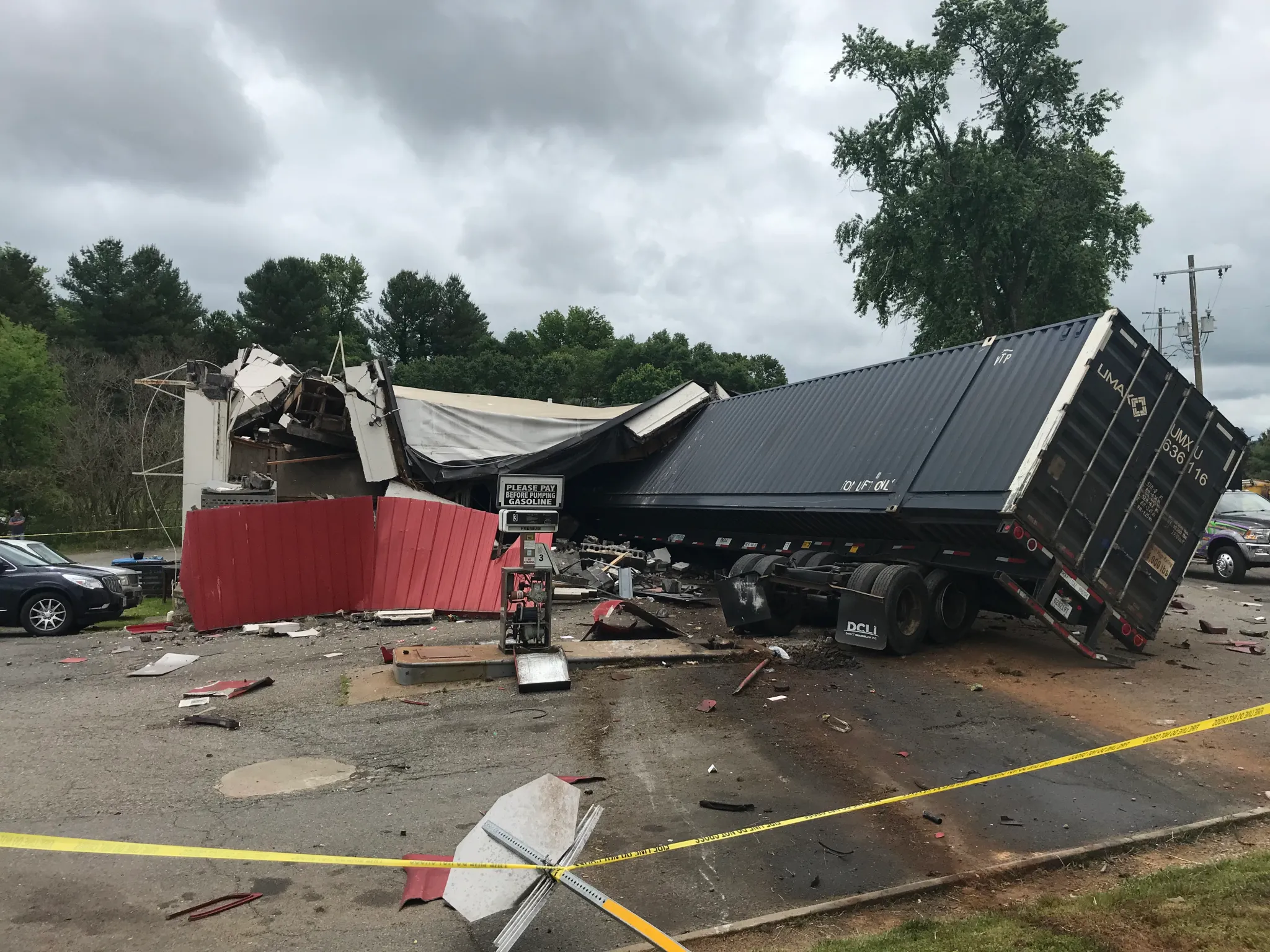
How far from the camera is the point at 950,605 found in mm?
10289

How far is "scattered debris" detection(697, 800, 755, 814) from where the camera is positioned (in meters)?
5.20

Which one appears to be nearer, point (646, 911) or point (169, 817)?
point (646, 911)

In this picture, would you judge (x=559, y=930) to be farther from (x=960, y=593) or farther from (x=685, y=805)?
(x=960, y=593)

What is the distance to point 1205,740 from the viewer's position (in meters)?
6.52

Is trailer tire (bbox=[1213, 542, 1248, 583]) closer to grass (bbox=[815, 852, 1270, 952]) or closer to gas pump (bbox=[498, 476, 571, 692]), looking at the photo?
gas pump (bbox=[498, 476, 571, 692])

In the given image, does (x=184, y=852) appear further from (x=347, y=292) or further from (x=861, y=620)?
(x=347, y=292)

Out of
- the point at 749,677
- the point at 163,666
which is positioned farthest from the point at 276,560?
the point at 749,677

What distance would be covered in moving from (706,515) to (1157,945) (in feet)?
40.6

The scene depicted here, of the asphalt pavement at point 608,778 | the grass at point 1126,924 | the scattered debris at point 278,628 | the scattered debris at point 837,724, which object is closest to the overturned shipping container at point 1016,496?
the asphalt pavement at point 608,778

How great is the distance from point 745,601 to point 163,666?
691 centimetres

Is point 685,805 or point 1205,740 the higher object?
point 1205,740

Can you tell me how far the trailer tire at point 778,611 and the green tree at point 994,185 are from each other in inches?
945

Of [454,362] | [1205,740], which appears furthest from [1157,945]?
[454,362]

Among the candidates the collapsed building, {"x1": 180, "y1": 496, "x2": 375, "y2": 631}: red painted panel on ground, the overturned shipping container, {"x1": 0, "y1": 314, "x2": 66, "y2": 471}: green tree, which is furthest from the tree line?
the overturned shipping container
